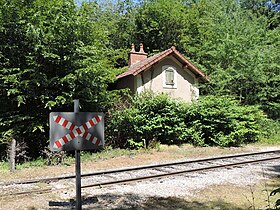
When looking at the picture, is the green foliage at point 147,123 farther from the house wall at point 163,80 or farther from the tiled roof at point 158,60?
the house wall at point 163,80

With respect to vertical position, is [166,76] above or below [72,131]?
above

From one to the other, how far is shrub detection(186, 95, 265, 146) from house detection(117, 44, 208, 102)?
Result: 2.49 meters

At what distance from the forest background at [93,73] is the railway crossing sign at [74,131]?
29.2 ft

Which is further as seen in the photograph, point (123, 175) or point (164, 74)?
point (164, 74)

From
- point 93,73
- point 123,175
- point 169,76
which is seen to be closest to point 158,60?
point 169,76

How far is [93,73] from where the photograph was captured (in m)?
13.5

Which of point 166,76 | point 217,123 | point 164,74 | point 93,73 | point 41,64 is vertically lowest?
point 217,123

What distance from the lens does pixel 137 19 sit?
33.2 metres

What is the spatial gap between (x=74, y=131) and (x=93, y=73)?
973 cm

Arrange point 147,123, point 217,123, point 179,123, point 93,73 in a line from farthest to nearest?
point 217,123 → point 179,123 → point 147,123 → point 93,73

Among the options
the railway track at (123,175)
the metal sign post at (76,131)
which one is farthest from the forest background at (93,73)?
the metal sign post at (76,131)

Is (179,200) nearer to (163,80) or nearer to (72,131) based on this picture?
(72,131)

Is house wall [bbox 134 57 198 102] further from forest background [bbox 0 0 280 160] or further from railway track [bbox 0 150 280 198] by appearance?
railway track [bbox 0 150 280 198]

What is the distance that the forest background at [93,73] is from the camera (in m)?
12.7
